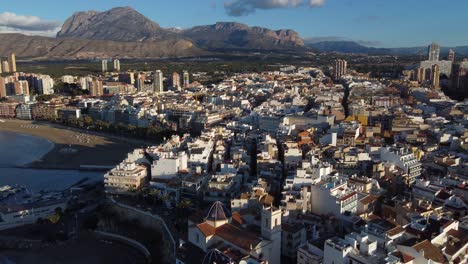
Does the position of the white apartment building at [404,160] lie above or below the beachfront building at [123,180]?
above

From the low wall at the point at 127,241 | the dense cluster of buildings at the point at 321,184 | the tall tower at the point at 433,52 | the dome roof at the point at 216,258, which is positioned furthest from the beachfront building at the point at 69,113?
the tall tower at the point at 433,52

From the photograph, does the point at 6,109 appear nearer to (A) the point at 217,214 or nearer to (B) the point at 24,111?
(B) the point at 24,111

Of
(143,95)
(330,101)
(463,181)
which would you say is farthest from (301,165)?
(143,95)

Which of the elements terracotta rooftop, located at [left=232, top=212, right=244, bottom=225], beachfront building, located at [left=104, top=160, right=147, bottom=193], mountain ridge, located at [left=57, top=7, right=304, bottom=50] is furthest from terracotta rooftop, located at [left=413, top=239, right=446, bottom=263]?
mountain ridge, located at [left=57, top=7, right=304, bottom=50]

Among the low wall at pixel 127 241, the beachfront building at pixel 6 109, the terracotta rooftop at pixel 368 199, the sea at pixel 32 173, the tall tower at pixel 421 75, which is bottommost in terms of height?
the sea at pixel 32 173

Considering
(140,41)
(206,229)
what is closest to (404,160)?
(206,229)

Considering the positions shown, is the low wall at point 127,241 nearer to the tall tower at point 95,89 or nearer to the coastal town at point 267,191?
the coastal town at point 267,191

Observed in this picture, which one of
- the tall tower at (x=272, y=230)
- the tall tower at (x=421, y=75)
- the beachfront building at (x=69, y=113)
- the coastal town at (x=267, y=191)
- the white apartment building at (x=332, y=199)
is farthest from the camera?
the tall tower at (x=421, y=75)
